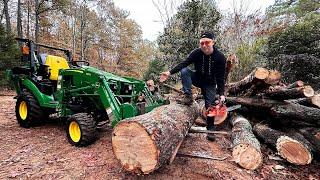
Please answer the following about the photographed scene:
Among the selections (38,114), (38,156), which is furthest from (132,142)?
(38,114)

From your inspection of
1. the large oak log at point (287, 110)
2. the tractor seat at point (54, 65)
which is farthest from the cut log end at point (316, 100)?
the tractor seat at point (54, 65)

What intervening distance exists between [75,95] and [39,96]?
1.12 m

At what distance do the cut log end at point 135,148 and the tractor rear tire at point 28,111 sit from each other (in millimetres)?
3505

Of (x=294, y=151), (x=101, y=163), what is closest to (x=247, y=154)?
(x=294, y=151)

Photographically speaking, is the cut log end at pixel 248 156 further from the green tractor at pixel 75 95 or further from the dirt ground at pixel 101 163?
the green tractor at pixel 75 95

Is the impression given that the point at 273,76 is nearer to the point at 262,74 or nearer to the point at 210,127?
the point at 262,74

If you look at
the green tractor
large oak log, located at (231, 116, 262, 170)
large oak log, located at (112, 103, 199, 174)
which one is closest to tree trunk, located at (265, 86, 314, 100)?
large oak log, located at (231, 116, 262, 170)

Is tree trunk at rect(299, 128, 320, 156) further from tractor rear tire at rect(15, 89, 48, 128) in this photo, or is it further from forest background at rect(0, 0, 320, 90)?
forest background at rect(0, 0, 320, 90)

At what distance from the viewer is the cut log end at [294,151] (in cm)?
425

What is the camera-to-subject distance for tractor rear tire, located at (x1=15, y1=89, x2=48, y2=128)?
19.4ft

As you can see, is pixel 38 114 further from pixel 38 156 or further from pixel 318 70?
pixel 318 70

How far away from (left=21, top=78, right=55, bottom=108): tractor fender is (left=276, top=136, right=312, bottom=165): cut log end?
4.51 meters

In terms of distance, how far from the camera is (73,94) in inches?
211

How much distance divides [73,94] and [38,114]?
1.26 m
